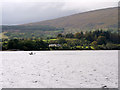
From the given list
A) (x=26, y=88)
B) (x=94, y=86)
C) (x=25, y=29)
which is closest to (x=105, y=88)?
(x=94, y=86)

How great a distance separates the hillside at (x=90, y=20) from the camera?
549 ft

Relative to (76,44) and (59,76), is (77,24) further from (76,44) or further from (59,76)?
(59,76)

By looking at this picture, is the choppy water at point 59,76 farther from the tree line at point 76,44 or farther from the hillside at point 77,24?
the hillside at point 77,24

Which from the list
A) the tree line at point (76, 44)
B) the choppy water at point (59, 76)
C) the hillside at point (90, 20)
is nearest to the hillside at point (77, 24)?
the hillside at point (90, 20)

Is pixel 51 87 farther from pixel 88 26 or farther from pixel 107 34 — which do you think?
pixel 88 26

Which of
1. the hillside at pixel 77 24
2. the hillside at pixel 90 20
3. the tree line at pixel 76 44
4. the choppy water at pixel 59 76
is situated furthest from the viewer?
the hillside at pixel 90 20

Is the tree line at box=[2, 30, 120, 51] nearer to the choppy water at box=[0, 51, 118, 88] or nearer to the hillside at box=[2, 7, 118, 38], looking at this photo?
the hillside at box=[2, 7, 118, 38]

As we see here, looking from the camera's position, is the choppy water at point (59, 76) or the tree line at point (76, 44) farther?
the tree line at point (76, 44)

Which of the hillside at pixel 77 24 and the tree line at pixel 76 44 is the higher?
the hillside at pixel 77 24

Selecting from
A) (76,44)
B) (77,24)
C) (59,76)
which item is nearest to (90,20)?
(77,24)

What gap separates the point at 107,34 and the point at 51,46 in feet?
118

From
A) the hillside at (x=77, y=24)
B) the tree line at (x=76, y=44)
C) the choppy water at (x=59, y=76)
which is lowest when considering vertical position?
the tree line at (x=76, y=44)

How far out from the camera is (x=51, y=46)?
91.6m

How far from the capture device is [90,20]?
181000mm
